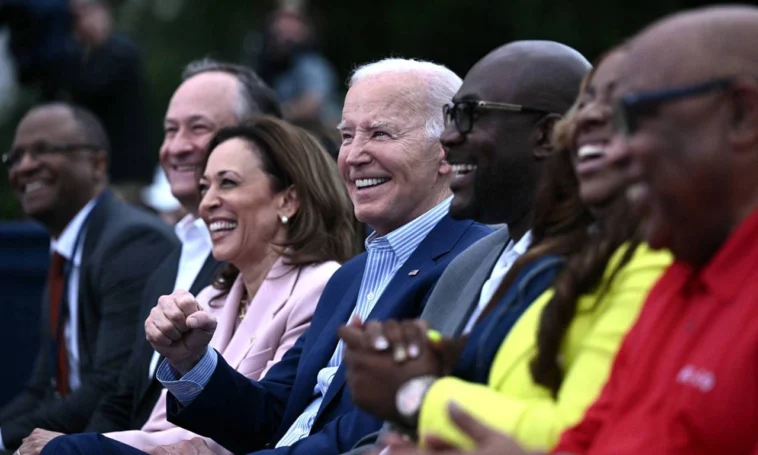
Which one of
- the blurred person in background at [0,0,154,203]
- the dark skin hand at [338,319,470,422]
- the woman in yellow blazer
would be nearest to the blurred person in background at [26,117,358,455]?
the dark skin hand at [338,319,470,422]

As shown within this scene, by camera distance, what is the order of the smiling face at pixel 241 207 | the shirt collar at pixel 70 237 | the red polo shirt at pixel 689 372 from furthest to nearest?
1. the shirt collar at pixel 70 237
2. the smiling face at pixel 241 207
3. the red polo shirt at pixel 689 372

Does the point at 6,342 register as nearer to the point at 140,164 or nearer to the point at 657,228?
the point at 140,164

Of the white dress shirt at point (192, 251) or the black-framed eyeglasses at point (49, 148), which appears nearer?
the white dress shirt at point (192, 251)

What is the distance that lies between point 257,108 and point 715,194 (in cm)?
419

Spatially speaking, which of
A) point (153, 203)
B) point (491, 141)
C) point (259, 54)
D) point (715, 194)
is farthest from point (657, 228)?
point (259, 54)

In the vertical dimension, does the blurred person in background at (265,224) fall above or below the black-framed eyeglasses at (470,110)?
below

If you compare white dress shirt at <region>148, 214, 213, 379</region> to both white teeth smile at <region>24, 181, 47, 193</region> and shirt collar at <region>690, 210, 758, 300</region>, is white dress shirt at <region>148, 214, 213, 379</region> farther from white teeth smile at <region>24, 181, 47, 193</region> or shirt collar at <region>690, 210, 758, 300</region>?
shirt collar at <region>690, 210, 758, 300</region>

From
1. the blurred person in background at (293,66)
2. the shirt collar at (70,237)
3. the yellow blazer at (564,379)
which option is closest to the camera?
the yellow blazer at (564,379)

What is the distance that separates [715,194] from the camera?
243 centimetres

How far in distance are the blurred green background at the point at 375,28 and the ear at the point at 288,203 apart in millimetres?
7248

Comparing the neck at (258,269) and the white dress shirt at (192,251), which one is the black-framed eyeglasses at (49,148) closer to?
the white dress shirt at (192,251)

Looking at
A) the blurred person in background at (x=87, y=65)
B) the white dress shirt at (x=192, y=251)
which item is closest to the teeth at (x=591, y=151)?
the white dress shirt at (x=192, y=251)

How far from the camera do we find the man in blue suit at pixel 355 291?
13.7ft

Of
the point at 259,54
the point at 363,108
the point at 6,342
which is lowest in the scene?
the point at 6,342
